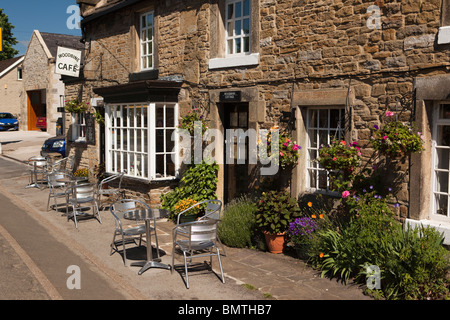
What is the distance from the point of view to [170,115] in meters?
10.8

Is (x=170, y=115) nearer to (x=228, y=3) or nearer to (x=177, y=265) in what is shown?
(x=228, y=3)

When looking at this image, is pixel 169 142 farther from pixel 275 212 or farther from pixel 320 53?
pixel 320 53

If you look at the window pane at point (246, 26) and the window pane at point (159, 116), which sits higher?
the window pane at point (246, 26)

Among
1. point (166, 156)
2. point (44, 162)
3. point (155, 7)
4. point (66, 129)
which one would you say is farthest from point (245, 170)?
point (66, 129)

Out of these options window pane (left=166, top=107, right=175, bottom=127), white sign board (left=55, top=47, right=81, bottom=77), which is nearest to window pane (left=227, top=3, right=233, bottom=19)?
window pane (left=166, top=107, right=175, bottom=127)

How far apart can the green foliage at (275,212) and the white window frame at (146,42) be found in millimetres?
5442

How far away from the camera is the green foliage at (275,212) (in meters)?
7.48

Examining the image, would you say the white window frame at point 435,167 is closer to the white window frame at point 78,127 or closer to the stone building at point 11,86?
the white window frame at point 78,127

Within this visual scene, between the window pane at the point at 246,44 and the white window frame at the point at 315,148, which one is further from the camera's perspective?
the window pane at the point at 246,44

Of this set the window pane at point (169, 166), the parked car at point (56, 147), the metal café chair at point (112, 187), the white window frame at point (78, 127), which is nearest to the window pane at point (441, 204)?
the window pane at point (169, 166)

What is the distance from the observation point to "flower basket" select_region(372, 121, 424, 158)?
6.12 m

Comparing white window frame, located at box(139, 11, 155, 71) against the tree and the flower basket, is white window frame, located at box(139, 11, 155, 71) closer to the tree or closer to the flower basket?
the flower basket

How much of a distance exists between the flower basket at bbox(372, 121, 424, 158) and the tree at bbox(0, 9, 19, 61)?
45.9 meters

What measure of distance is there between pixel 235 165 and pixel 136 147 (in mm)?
2771
